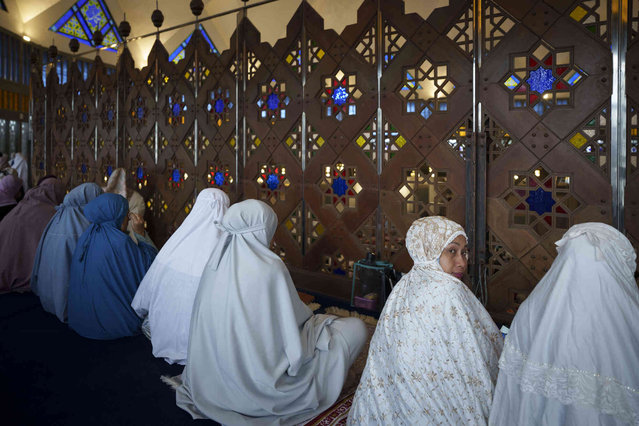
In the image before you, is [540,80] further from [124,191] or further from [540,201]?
[124,191]

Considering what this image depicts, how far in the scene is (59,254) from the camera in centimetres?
372

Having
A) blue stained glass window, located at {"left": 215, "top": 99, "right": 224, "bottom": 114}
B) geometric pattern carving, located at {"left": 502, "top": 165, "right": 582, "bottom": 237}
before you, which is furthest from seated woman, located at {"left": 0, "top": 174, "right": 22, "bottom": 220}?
geometric pattern carving, located at {"left": 502, "top": 165, "right": 582, "bottom": 237}

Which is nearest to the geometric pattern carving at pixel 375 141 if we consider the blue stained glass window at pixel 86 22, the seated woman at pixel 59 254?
the seated woman at pixel 59 254

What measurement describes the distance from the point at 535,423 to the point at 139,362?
2283 mm

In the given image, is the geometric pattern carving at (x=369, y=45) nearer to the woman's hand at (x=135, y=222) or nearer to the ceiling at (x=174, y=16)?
the woman's hand at (x=135, y=222)

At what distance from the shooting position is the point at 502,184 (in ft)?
11.5

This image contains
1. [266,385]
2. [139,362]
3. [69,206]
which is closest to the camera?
[266,385]

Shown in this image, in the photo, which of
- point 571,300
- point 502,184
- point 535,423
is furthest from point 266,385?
point 502,184

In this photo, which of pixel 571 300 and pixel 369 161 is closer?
pixel 571 300

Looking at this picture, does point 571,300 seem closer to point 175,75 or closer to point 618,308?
point 618,308

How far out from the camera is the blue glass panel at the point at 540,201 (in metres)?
3.35

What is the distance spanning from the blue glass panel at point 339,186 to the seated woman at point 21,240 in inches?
109

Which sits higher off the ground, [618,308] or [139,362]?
[618,308]

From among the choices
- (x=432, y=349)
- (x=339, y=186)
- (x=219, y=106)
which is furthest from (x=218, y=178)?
(x=432, y=349)
